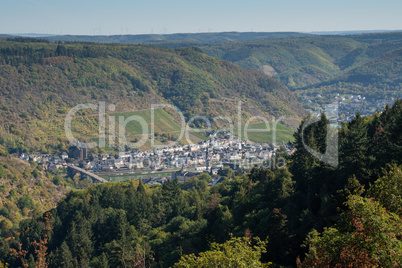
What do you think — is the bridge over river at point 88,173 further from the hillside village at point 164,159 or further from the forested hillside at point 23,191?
the forested hillside at point 23,191

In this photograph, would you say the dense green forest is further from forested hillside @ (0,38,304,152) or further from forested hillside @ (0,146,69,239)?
forested hillside @ (0,38,304,152)

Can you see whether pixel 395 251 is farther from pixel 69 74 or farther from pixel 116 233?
pixel 69 74

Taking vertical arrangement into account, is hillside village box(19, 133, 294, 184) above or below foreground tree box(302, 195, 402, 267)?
below

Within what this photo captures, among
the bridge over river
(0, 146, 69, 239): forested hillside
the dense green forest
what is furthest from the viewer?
the bridge over river

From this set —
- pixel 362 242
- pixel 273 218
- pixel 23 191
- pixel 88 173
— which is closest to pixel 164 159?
pixel 88 173

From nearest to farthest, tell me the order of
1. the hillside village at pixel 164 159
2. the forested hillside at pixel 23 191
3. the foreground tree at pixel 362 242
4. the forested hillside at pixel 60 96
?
the foreground tree at pixel 362 242 → the forested hillside at pixel 23 191 → the hillside village at pixel 164 159 → the forested hillside at pixel 60 96

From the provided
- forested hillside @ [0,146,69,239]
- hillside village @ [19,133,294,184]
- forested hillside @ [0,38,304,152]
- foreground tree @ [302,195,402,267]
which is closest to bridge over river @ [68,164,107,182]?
hillside village @ [19,133,294,184]

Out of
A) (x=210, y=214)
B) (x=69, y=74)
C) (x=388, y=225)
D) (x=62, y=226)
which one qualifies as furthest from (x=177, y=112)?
(x=388, y=225)

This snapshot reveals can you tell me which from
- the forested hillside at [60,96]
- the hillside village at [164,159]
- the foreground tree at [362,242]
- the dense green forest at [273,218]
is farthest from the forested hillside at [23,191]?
the foreground tree at [362,242]
